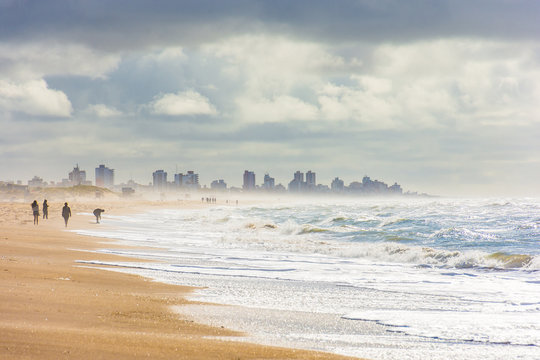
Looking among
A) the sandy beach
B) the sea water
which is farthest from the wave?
the sandy beach

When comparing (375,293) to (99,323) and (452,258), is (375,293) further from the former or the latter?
(452,258)

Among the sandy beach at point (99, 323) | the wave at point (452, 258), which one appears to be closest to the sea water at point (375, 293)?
the wave at point (452, 258)

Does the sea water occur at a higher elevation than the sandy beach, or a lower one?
lower

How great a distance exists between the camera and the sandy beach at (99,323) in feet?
18.0

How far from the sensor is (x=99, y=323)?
6957 millimetres

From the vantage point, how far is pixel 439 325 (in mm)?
8102

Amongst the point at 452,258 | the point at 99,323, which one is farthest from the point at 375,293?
the point at 452,258

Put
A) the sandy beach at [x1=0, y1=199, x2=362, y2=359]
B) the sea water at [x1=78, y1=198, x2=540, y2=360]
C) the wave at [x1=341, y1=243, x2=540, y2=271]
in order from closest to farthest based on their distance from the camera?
1. the sandy beach at [x1=0, y1=199, x2=362, y2=359]
2. the sea water at [x1=78, y1=198, x2=540, y2=360]
3. the wave at [x1=341, y1=243, x2=540, y2=271]

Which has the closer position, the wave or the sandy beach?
the sandy beach

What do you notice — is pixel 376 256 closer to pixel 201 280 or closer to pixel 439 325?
pixel 201 280

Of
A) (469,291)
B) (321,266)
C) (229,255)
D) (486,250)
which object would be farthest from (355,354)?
(486,250)

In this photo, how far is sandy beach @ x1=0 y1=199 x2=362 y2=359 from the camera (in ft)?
18.0

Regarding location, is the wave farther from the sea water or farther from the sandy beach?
the sandy beach

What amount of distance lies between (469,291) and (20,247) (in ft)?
43.5
